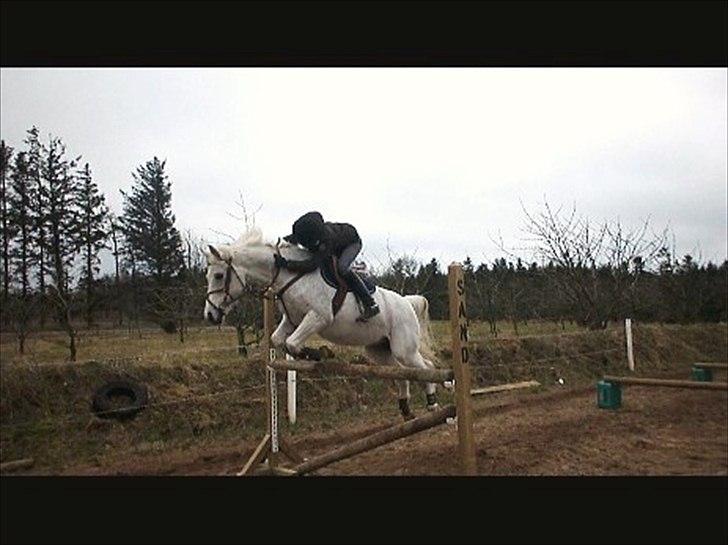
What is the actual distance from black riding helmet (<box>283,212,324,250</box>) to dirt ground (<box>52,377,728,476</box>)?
5.89 ft

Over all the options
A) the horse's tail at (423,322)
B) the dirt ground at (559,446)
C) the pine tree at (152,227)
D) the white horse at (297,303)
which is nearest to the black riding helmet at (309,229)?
the white horse at (297,303)

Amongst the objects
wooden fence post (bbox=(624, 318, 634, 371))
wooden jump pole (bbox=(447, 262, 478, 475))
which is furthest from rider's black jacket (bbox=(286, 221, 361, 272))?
wooden fence post (bbox=(624, 318, 634, 371))

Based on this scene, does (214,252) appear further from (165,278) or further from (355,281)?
(165,278)

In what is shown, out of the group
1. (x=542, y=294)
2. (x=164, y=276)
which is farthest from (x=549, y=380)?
(x=164, y=276)

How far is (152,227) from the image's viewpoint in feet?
52.2

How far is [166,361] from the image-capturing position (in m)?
6.81

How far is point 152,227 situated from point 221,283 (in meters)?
13.4

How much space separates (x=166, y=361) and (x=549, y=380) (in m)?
5.95

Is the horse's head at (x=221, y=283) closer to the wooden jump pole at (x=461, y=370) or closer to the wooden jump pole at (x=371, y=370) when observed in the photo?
the wooden jump pole at (x=371, y=370)

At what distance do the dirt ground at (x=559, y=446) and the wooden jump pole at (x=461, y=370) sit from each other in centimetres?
87

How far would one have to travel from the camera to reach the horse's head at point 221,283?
3.60 meters

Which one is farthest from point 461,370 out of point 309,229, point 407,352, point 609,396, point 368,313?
point 609,396

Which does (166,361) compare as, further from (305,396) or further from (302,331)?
(302,331)

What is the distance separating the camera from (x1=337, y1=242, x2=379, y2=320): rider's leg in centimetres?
389
